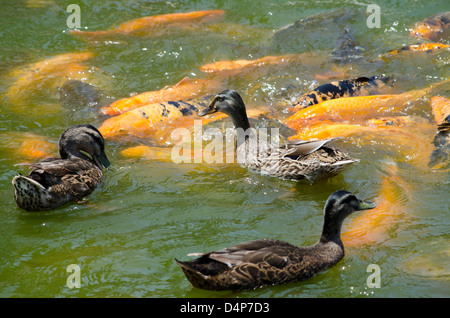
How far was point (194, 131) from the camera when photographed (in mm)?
9352

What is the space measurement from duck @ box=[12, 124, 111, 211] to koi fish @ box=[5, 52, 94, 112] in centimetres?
309

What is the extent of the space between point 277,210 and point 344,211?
1.19m

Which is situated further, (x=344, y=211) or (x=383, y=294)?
(x=344, y=211)

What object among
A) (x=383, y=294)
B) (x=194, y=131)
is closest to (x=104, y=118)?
(x=194, y=131)

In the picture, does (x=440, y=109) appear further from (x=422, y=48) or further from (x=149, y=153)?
(x=149, y=153)

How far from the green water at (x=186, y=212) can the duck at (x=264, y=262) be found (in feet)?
0.39

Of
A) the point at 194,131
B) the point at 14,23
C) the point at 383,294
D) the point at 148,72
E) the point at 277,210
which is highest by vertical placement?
the point at 14,23

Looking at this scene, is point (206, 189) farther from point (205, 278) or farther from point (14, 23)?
point (14, 23)

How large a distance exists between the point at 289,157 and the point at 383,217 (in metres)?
1.63

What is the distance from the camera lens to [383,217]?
6352 millimetres

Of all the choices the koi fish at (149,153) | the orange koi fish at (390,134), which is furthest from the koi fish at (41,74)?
the orange koi fish at (390,134)

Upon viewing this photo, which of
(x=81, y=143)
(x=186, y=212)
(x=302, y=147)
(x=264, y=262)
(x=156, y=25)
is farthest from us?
(x=156, y=25)

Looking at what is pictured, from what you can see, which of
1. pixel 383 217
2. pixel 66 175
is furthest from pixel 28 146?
pixel 383 217

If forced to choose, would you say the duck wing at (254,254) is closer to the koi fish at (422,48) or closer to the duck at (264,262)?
the duck at (264,262)
